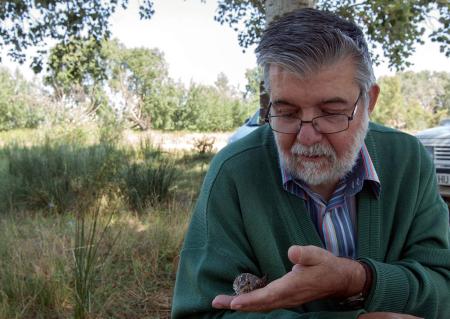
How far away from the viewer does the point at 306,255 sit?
104 centimetres

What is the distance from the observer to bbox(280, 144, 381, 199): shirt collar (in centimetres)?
138

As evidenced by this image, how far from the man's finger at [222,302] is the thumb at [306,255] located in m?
0.24

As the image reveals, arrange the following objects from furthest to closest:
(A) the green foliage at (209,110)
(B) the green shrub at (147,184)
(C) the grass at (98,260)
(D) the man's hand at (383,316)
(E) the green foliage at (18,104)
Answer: (A) the green foliage at (209,110)
(E) the green foliage at (18,104)
(B) the green shrub at (147,184)
(C) the grass at (98,260)
(D) the man's hand at (383,316)

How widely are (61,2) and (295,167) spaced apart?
20.3 feet

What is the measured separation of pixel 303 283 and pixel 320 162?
1.45 feet

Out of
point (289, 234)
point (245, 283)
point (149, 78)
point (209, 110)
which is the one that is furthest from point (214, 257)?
point (149, 78)

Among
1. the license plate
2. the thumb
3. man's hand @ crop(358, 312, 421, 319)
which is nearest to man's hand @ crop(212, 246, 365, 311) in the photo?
the thumb

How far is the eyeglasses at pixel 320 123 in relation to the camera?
133cm

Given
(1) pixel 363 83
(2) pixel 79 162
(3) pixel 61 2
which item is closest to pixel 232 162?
(1) pixel 363 83

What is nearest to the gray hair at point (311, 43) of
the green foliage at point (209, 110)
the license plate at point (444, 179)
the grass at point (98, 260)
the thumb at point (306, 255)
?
the thumb at point (306, 255)

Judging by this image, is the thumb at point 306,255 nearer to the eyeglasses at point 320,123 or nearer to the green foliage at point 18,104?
the eyeglasses at point 320,123

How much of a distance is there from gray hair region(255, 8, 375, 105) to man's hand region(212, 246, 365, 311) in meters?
0.54

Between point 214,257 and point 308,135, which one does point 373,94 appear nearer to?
point 308,135

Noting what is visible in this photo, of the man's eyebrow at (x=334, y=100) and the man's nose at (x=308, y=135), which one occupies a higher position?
the man's eyebrow at (x=334, y=100)
